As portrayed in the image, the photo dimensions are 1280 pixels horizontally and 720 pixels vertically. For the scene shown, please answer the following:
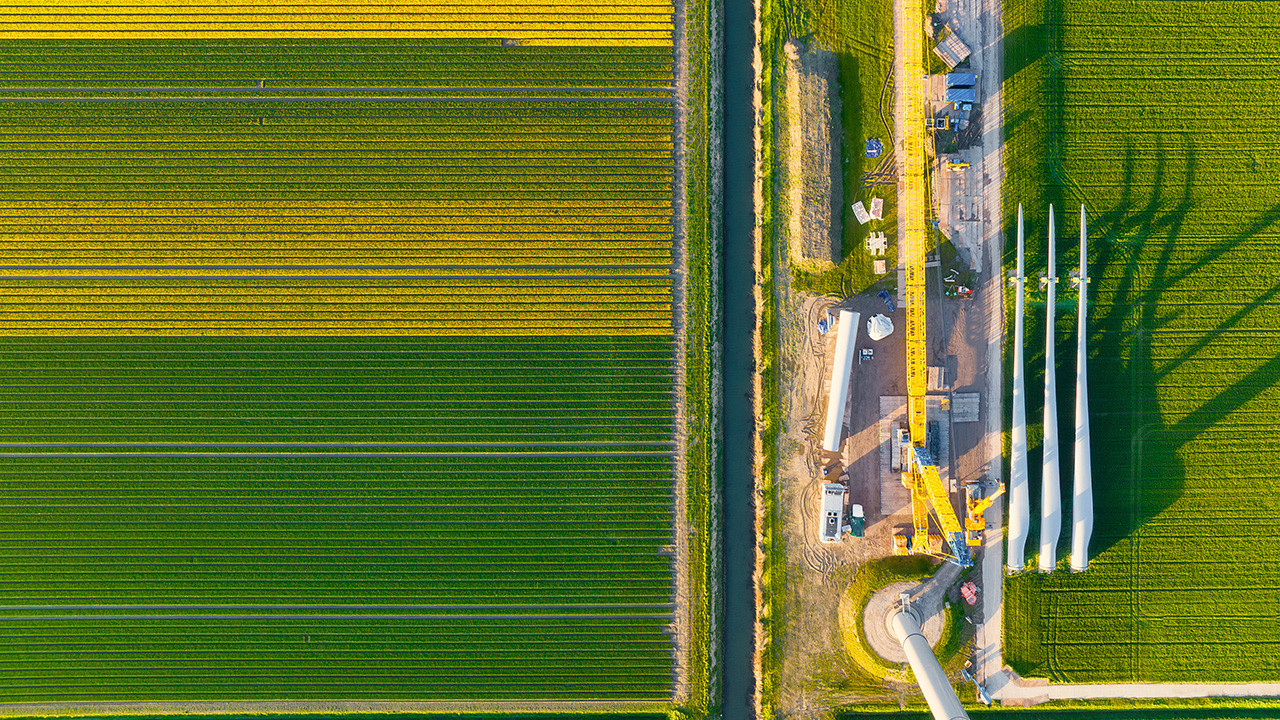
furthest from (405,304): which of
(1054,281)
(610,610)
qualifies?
(1054,281)

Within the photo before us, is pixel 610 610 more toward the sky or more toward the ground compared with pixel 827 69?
more toward the ground

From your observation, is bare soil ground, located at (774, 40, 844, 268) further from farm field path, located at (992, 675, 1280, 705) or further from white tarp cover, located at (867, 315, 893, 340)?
farm field path, located at (992, 675, 1280, 705)

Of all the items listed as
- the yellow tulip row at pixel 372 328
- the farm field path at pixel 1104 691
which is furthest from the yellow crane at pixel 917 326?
the yellow tulip row at pixel 372 328

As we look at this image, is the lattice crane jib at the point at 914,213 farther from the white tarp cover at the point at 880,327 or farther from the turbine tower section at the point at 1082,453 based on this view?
the turbine tower section at the point at 1082,453

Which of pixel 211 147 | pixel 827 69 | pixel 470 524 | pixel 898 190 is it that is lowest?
pixel 470 524

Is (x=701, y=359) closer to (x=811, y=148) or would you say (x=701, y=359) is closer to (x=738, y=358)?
(x=738, y=358)

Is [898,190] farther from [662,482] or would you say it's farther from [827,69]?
[662,482]
